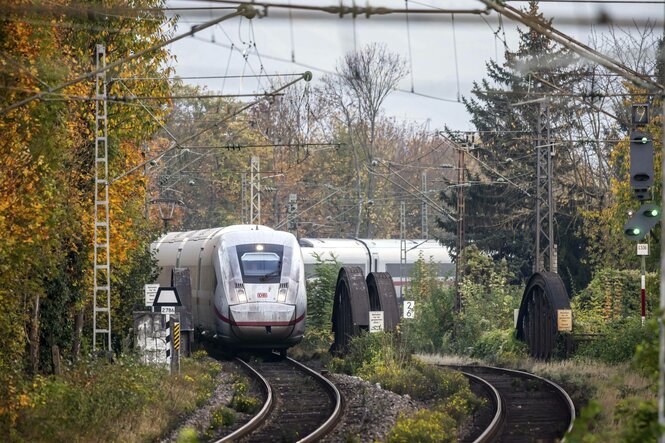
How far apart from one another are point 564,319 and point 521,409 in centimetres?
1014

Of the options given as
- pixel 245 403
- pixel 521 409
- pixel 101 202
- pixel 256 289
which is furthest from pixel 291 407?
pixel 256 289

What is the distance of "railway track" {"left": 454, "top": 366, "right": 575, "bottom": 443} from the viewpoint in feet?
59.1

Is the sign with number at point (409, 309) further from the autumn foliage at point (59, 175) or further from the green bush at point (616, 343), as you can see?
the autumn foliage at point (59, 175)

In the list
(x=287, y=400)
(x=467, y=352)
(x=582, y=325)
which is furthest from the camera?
(x=467, y=352)

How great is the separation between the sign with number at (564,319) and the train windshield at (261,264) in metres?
6.86

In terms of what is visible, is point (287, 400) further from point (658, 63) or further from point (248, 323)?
point (658, 63)

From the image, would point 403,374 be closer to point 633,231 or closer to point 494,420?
point 494,420

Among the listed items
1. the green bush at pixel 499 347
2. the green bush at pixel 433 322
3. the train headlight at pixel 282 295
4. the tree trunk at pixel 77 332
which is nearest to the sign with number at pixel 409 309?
the green bush at pixel 499 347

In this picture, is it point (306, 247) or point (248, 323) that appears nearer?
point (248, 323)

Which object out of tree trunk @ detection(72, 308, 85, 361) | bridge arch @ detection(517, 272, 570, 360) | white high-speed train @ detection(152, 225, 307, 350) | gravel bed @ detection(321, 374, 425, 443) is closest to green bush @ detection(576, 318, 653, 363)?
bridge arch @ detection(517, 272, 570, 360)

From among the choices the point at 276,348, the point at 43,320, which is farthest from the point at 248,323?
the point at 43,320

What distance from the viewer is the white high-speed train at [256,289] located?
30.8 metres

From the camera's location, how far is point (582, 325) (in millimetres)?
33406

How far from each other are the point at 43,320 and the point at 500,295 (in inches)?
877
